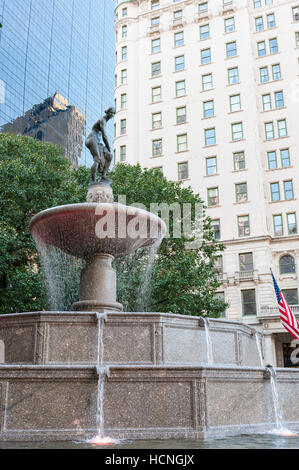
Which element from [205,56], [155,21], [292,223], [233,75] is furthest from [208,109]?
[155,21]

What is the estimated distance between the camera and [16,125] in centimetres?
7731

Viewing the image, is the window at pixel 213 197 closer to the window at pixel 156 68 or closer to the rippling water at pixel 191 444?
the window at pixel 156 68

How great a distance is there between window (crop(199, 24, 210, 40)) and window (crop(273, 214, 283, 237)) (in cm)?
2131

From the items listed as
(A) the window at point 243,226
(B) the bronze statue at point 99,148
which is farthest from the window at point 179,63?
(B) the bronze statue at point 99,148

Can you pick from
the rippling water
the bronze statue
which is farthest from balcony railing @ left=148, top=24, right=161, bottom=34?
the rippling water

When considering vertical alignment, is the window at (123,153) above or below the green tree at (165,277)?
above

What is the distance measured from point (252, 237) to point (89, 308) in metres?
30.1

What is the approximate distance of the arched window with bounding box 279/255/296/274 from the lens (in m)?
38.2

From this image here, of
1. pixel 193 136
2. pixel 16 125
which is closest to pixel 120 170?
pixel 193 136

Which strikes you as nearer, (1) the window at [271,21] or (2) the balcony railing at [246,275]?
(2) the balcony railing at [246,275]

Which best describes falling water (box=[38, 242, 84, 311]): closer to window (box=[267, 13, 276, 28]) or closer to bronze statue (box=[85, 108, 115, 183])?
bronze statue (box=[85, 108, 115, 183])

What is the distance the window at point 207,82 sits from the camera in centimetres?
4631

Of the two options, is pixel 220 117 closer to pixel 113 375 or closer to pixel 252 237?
pixel 252 237

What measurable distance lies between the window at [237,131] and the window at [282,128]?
11.2 ft
